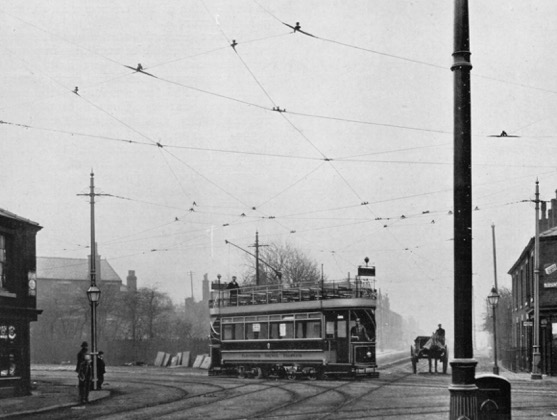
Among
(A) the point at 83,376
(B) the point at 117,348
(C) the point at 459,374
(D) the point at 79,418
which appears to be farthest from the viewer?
(B) the point at 117,348

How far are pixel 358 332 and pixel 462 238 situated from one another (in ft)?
63.8

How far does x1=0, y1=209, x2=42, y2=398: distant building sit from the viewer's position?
21.4 metres

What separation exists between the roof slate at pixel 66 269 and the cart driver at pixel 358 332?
68.7 meters

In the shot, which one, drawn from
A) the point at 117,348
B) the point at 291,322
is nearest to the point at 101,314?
the point at 117,348

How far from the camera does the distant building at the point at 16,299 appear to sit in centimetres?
2138

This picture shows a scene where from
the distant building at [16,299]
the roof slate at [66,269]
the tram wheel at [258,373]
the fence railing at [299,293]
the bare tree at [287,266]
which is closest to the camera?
the distant building at [16,299]

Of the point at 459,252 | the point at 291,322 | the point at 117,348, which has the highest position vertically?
the point at 459,252

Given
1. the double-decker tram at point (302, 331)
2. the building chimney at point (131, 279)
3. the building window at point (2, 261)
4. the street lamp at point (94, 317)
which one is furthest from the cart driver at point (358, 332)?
the building chimney at point (131, 279)

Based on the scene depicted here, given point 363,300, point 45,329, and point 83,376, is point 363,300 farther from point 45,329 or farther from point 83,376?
point 45,329

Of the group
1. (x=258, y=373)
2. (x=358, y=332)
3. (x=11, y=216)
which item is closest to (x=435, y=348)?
(x=358, y=332)

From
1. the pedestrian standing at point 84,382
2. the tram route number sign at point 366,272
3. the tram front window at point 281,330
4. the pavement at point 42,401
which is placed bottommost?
the pavement at point 42,401

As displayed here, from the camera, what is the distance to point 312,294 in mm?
27406

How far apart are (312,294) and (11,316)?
414 inches

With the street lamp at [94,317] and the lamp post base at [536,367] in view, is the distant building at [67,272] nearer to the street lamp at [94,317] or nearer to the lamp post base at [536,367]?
the lamp post base at [536,367]
